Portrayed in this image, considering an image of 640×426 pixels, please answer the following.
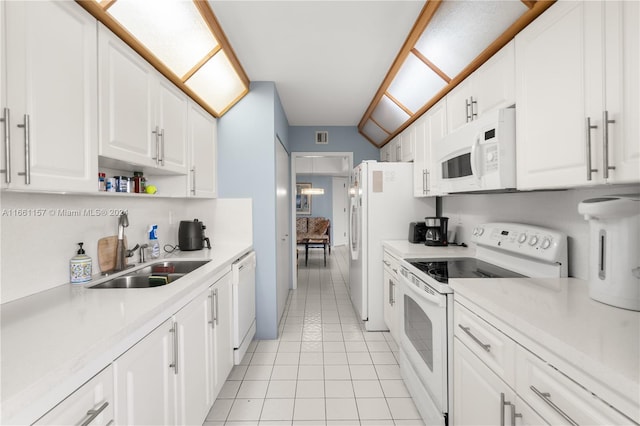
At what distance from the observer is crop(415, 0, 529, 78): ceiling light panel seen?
1.51 metres

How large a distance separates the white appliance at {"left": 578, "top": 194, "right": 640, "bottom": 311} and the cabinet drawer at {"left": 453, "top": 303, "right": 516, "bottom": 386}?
43cm

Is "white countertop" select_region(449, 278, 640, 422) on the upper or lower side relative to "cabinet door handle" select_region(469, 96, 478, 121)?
lower

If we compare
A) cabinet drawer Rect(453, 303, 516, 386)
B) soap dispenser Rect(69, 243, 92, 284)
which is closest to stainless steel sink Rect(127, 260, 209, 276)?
soap dispenser Rect(69, 243, 92, 284)

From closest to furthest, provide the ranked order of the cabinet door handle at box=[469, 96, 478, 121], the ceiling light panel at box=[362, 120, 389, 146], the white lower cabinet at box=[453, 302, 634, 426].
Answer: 1. the white lower cabinet at box=[453, 302, 634, 426]
2. the cabinet door handle at box=[469, 96, 478, 121]
3. the ceiling light panel at box=[362, 120, 389, 146]

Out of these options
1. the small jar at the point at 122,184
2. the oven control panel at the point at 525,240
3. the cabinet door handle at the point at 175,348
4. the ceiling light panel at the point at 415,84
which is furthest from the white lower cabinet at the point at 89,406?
the ceiling light panel at the point at 415,84

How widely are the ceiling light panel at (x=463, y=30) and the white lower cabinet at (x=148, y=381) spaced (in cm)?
223

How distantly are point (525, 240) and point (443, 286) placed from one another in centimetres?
64

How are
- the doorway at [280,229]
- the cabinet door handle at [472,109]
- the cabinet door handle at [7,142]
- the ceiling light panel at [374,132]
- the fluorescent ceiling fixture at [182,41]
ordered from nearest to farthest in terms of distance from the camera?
the cabinet door handle at [7,142] < the fluorescent ceiling fixture at [182,41] < the cabinet door handle at [472,109] < the doorway at [280,229] < the ceiling light panel at [374,132]

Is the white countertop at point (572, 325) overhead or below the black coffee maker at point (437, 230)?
below

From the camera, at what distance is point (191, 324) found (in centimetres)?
150

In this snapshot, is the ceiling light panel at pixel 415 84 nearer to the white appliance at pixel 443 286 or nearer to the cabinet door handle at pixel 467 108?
the cabinet door handle at pixel 467 108

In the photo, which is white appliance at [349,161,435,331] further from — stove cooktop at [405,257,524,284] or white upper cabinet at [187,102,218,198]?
white upper cabinet at [187,102,218,198]

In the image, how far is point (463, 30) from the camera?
69.2 inches

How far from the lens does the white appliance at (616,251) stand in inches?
41.1
